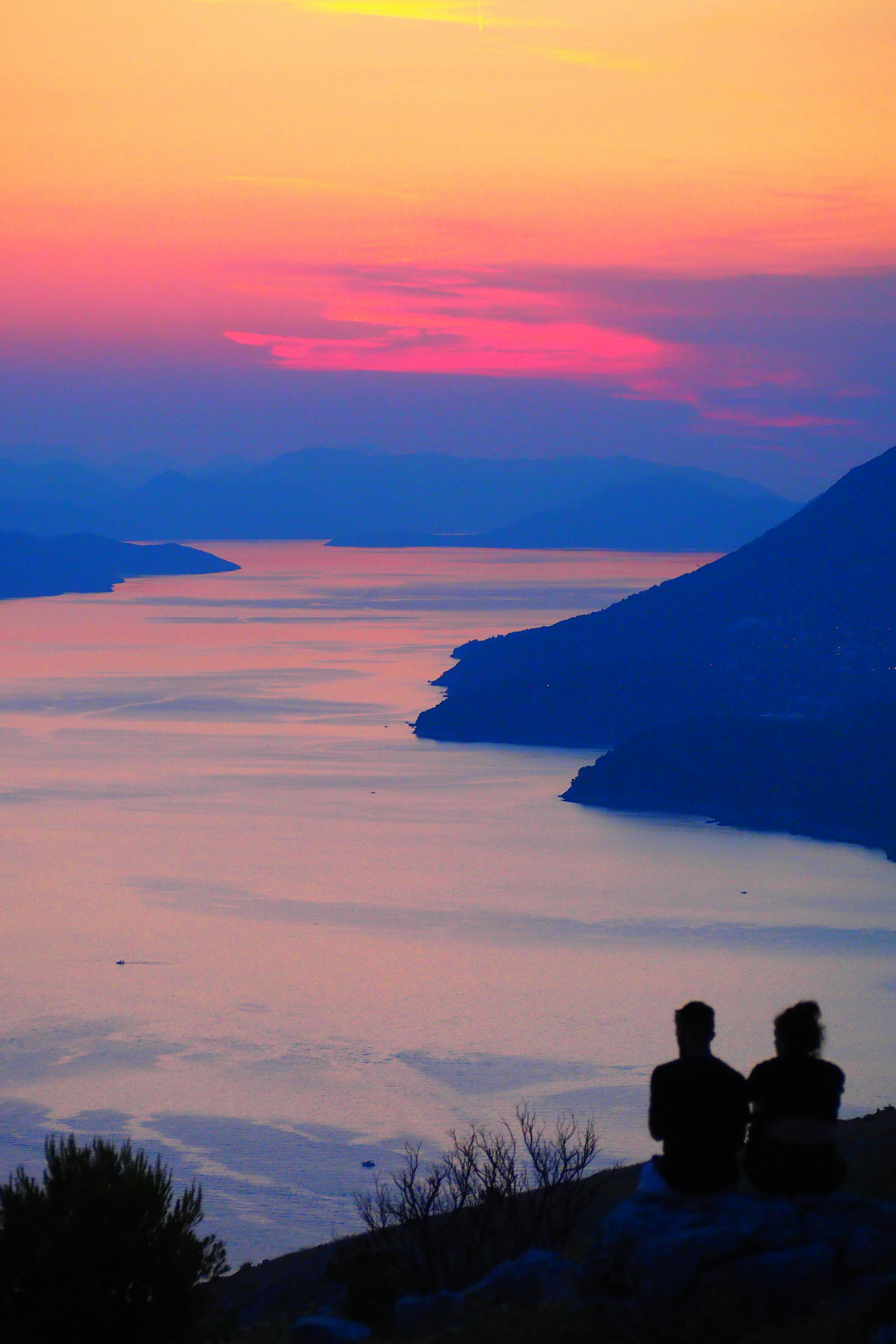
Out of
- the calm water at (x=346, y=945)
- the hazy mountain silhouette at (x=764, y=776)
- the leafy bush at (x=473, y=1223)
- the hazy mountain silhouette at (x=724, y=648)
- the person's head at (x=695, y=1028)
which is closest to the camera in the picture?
the person's head at (x=695, y=1028)

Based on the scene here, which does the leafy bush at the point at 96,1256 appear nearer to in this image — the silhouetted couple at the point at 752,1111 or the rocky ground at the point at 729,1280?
the rocky ground at the point at 729,1280

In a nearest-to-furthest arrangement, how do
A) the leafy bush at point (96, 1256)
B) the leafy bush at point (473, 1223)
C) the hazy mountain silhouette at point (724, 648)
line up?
1. the leafy bush at point (96, 1256)
2. the leafy bush at point (473, 1223)
3. the hazy mountain silhouette at point (724, 648)

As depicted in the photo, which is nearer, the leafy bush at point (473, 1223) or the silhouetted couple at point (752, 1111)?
the silhouetted couple at point (752, 1111)

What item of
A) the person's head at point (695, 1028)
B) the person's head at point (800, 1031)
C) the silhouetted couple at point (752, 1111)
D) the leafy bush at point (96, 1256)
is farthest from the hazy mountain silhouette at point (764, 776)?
the person's head at point (695, 1028)

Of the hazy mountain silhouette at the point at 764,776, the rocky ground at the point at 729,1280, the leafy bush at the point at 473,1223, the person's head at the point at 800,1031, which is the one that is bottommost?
the leafy bush at the point at 473,1223

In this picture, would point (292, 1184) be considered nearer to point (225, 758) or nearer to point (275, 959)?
point (275, 959)

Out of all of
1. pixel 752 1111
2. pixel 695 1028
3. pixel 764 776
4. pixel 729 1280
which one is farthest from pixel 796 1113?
pixel 764 776

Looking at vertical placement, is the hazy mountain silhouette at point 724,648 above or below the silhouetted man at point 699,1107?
above

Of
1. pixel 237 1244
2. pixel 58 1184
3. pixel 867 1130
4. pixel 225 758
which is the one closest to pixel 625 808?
pixel 225 758
